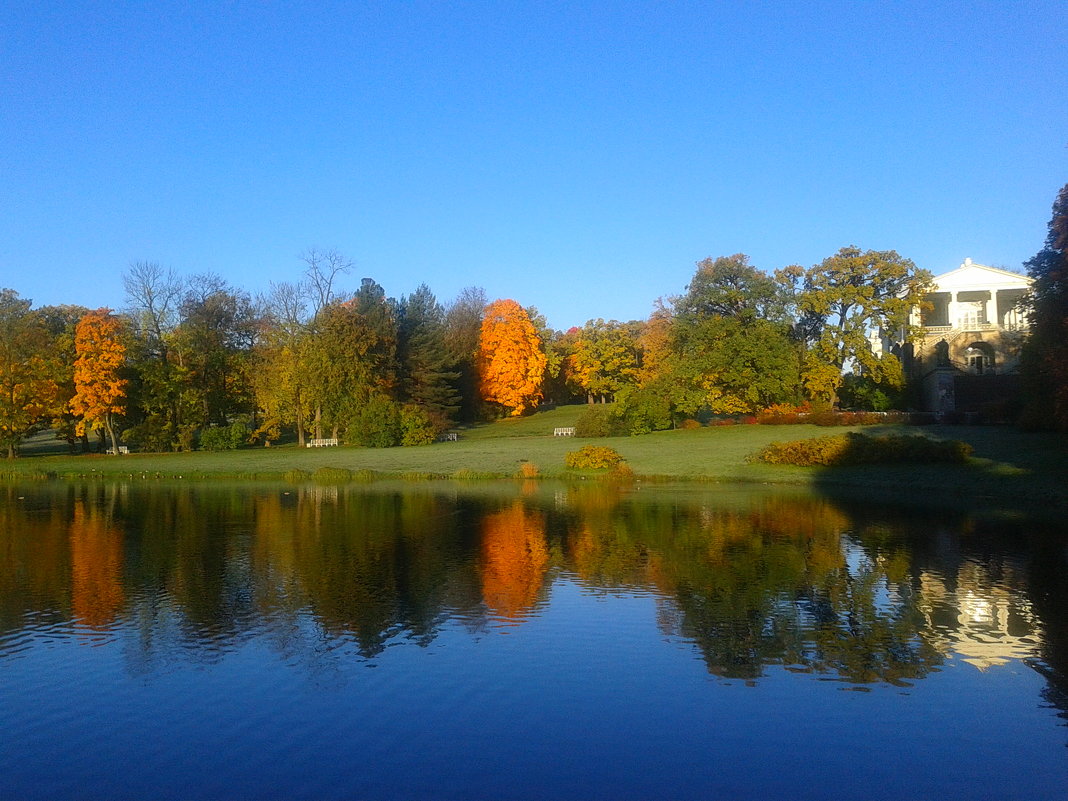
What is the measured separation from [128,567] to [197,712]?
9.16 metres

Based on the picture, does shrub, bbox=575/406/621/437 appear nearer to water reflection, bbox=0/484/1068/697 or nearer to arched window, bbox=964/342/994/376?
arched window, bbox=964/342/994/376

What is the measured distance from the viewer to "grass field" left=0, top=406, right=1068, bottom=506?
29094 millimetres

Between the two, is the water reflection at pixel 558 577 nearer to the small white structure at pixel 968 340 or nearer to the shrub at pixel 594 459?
the shrub at pixel 594 459

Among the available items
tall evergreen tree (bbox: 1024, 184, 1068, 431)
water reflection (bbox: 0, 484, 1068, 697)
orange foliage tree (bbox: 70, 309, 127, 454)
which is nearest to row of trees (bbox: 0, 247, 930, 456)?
orange foliage tree (bbox: 70, 309, 127, 454)

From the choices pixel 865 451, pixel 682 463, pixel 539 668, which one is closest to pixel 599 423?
pixel 682 463

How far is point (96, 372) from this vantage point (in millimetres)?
54562

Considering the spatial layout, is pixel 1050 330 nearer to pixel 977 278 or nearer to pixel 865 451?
pixel 865 451

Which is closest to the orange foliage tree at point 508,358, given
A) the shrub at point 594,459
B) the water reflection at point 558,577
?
the shrub at point 594,459

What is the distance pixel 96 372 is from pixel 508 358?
34588 millimetres

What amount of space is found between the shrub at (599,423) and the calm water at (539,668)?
117 feet

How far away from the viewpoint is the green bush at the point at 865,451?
32.3 meters

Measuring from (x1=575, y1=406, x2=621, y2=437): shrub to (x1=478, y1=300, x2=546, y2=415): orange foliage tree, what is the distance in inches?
909

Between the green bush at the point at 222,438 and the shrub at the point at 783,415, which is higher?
the shrub at the point at 783,415

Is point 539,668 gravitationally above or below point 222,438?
below
